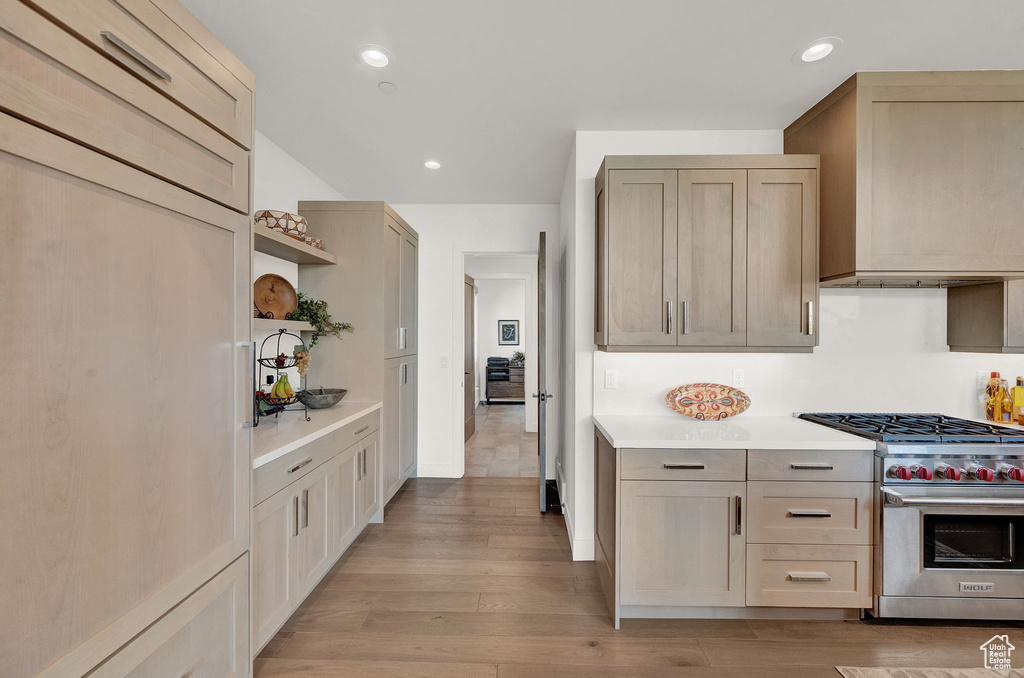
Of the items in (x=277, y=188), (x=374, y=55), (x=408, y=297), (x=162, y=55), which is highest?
(x=374, y=55)

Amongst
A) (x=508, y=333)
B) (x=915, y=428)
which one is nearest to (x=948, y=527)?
(x=915, y=428)

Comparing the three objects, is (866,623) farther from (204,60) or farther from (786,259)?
(204,60)

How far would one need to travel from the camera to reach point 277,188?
3020mm

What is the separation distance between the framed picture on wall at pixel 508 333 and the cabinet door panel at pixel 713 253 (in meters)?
7.27

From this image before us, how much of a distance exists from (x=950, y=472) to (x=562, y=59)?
2471 millimetres

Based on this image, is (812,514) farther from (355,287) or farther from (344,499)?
(355,287)

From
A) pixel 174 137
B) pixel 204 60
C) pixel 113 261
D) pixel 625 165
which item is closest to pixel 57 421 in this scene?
pixel 113 261

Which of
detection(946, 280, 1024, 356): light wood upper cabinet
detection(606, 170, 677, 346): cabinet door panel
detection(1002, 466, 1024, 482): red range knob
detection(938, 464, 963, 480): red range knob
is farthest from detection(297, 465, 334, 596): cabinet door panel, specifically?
detection(946, 280, 1024, 356): light wood upper cabinet

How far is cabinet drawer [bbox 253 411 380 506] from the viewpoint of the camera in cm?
183

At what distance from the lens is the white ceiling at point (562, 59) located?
69.5 inches

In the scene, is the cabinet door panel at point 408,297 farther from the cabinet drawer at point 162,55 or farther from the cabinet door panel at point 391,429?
the cabinet drawer at point 162,55

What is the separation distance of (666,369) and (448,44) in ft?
6.66

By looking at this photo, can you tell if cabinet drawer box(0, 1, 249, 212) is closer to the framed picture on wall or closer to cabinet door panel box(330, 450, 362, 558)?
cabinet door panel box(330, 450, 362, 558)

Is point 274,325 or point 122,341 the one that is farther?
point 274,325
